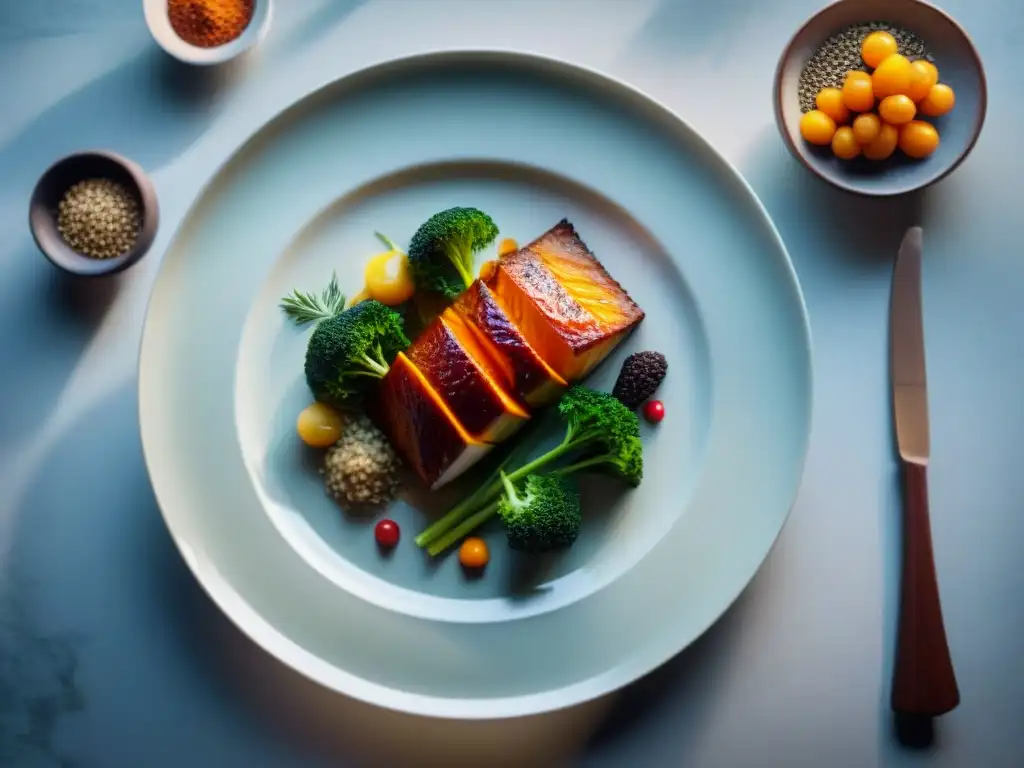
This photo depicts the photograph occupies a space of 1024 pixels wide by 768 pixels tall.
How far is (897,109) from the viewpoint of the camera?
274 cm

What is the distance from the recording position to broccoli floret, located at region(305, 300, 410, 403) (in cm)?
267

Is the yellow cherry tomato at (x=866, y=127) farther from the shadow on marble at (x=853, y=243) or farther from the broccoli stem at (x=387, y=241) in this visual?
the broccoli stem at (x=387, y=241)

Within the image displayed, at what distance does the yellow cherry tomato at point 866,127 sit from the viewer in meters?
2.78

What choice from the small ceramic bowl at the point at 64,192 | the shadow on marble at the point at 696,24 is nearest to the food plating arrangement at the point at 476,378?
the small ceramic bowl at the point at 64,192

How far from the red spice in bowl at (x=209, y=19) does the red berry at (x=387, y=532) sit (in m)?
1.57

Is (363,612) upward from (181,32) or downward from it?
downward

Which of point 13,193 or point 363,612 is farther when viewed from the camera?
point 13,193

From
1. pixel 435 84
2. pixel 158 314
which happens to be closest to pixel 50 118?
pixel 158 314

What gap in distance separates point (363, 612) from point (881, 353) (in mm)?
1735

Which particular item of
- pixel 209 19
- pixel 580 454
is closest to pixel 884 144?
pixel 580 454

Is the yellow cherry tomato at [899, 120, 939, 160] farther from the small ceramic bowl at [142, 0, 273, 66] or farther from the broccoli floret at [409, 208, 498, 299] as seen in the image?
the small ceramic bowl at [142, 0, 273, 66]

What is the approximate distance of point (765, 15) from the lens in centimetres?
305

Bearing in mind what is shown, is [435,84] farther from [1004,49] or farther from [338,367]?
[1004,49]

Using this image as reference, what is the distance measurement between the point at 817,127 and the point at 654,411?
975 millimetres
